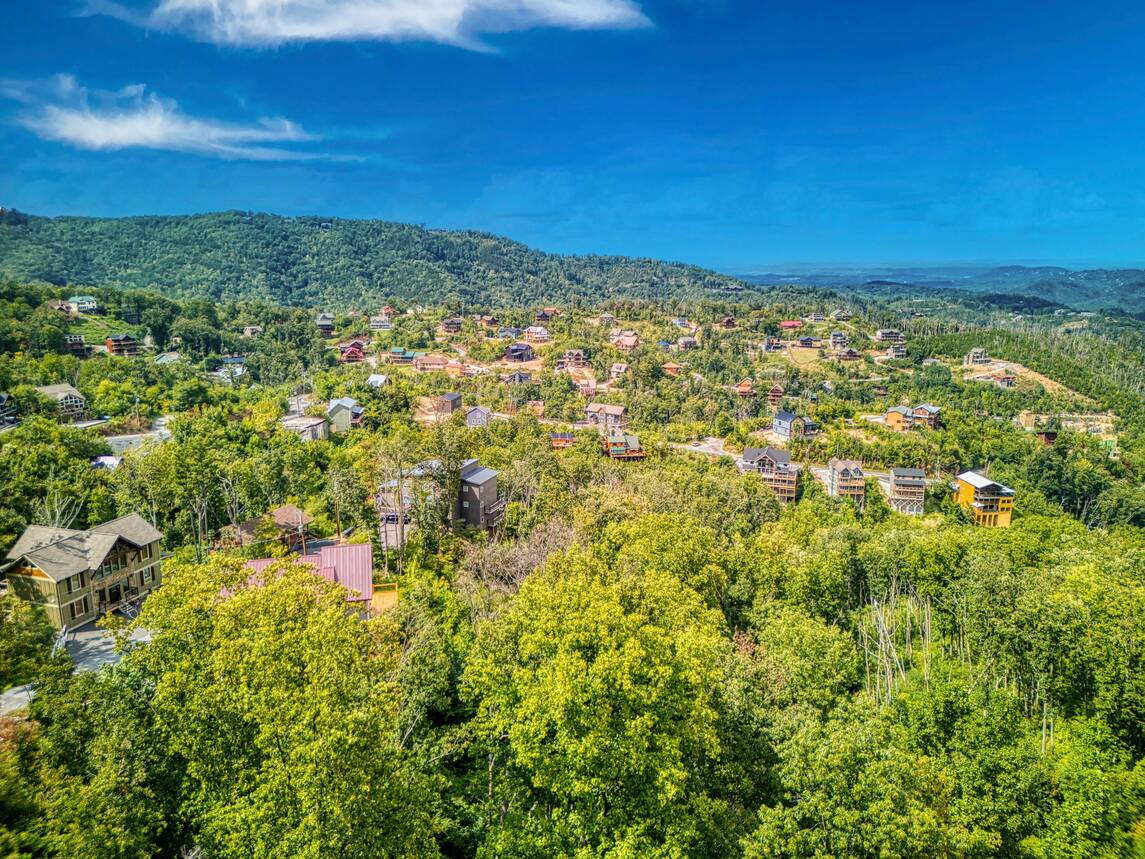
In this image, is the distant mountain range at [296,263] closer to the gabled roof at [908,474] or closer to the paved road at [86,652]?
the paved road at [86,652]

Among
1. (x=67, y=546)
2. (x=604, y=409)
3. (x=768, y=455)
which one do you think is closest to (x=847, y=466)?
(x=768, y=455)

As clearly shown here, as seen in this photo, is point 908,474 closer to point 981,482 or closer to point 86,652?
point 981,482

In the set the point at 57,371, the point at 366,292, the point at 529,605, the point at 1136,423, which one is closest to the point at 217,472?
the point at 529,605

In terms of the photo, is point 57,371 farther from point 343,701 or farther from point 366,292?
point 366,292

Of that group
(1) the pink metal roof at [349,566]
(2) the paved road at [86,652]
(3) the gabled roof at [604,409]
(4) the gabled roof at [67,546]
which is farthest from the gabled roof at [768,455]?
(2) the paved road at [86,652]

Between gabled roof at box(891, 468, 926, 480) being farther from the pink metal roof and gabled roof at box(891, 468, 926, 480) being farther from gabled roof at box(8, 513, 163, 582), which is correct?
gabled roof at box(8, 513, 163, 582)

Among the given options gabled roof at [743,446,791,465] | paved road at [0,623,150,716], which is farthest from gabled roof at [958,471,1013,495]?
paved road at [0,623,150,716]
